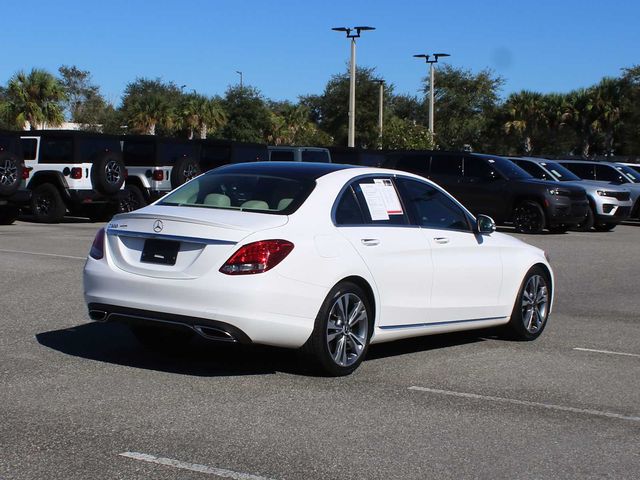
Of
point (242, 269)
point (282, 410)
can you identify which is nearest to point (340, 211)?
point (242, 269)

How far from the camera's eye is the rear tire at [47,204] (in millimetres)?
24234

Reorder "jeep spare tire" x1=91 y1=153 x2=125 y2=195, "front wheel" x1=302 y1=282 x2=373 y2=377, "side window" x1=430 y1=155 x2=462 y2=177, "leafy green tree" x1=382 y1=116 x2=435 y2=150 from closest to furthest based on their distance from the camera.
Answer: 1. "front wheel" x1=302 y1=282 x2=373 y2=377
2. "jeep spare tire" x1=91 y1=153 x2=125 y2=195
3. "side window" x1=430 y1=155 x2=462 y2=177
4. "leafy green tree" x1=382 y1=116 x2=435 y2=150

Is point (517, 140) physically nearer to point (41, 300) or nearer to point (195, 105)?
point (195, 105)

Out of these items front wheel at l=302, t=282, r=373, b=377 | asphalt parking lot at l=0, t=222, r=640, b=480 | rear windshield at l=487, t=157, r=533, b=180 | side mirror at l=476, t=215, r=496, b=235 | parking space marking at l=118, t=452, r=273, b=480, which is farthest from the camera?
rear windshield at l=487, t=157, r=533, b=180

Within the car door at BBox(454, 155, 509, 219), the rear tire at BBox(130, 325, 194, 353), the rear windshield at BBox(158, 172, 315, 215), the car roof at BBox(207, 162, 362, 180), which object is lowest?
the rear tire at BBox(130, 325, 194, 353)

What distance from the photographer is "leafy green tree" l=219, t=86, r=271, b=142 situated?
67.8 metres

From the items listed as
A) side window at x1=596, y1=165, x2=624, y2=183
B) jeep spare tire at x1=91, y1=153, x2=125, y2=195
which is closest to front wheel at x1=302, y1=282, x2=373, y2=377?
jeep spare tire at x1=91, y1=153, x2=125, y2=195

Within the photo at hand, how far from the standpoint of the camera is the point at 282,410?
664 cm

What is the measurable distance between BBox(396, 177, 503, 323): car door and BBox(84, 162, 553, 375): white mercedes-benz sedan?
12 mm

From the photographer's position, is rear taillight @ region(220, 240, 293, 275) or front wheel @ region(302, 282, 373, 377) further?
front wheel @ region(302, 282, 373, 377)

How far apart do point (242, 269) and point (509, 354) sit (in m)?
2.86

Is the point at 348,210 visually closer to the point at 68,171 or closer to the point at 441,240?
the point at 441,240

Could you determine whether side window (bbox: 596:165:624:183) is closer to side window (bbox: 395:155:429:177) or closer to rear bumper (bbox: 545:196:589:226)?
rear bumper (bbox: 545:196:589:226)

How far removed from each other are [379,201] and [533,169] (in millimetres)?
20157
